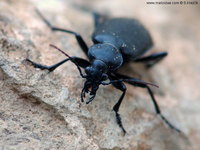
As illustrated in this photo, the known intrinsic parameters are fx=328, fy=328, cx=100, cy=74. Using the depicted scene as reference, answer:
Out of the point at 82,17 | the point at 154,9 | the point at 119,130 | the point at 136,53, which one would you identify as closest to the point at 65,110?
the point at 119,130

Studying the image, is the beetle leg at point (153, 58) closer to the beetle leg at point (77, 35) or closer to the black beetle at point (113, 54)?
the black beetle at point (113, 54)

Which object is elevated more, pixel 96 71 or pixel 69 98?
pixel 96 71

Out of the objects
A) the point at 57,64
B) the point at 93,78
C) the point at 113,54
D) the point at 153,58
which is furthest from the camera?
the point at 153,58

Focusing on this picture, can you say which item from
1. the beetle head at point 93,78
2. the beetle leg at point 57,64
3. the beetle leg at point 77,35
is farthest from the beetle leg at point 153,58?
the beetle head at point 93,78

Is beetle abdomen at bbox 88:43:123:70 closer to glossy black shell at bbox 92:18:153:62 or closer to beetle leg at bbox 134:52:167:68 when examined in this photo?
glossy black shell at bbox 92:18:153:62

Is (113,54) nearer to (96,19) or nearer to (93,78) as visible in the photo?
(93,78)

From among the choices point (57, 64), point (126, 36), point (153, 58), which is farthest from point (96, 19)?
point (57, 64)
